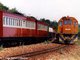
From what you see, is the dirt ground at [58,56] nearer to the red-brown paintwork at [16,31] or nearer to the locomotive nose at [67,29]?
the red-brown paintwork at [16,31]

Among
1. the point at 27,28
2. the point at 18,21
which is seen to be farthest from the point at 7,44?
the point at 27,28

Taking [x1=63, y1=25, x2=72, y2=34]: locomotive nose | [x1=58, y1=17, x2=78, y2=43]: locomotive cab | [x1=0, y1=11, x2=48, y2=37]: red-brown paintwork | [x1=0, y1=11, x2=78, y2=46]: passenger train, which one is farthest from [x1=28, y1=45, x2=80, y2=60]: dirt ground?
[x1=63, y1=25, x2=72, y2=34]: locomotive nose

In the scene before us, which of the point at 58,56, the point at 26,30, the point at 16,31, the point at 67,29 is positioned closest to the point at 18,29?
the point at 16,31

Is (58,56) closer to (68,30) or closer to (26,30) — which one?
(26,30)

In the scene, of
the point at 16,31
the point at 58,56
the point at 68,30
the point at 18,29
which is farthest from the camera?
the point at 68,30

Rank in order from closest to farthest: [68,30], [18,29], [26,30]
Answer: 1. [18,29]
2. [26,30]
3. [68,30]

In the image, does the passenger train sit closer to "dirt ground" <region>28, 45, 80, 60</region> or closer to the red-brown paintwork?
the red-brown paintwork

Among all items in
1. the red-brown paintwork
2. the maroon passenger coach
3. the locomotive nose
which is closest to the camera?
the red-brown paintwork

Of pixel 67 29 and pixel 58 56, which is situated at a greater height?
pixel 67 29

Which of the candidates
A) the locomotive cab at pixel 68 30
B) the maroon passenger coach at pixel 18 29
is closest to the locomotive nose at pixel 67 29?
the locomotive cab at pixel 68 30

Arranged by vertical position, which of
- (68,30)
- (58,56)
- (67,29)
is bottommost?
(58,56)

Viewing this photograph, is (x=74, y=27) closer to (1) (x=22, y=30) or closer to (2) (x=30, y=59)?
(1) (x=22, y=30)

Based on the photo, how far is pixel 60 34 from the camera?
30.3 metres

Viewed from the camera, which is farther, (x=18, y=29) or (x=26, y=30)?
(x=26, y=30)
